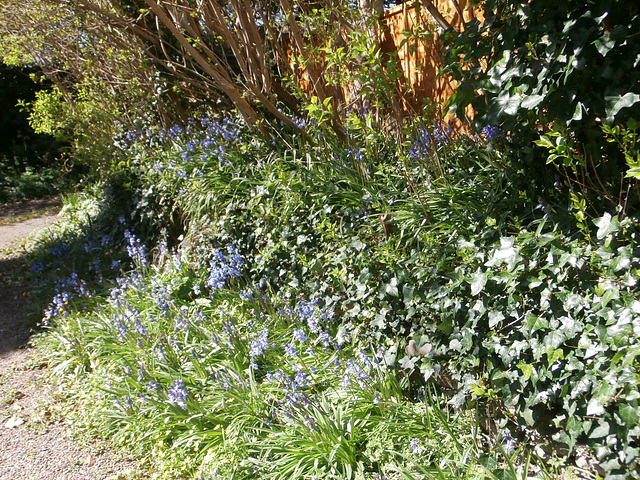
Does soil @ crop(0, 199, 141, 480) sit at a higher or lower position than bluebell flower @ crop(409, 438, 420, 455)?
lower

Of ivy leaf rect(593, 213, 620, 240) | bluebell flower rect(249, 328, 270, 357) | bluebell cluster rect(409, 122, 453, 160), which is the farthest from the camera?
bluebell cluster rect(409, 122, 453, 160)

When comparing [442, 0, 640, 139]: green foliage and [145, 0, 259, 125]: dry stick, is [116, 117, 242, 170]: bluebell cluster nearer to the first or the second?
[145, 0, 259, 125]: dry stick

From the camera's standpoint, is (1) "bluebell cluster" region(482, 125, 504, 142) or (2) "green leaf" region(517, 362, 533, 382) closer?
(2) "green leaf" region(517, 362, 533, 382)

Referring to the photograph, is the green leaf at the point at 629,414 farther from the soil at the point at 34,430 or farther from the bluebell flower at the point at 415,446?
the soil at the point at 34,430

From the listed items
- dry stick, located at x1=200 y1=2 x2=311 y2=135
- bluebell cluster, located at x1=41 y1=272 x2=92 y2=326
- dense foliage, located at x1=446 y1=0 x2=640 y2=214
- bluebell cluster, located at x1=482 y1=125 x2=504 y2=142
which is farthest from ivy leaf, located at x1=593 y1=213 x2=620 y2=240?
bluebell cluster, located at x1=41 y1=272 x2=92 y2=326

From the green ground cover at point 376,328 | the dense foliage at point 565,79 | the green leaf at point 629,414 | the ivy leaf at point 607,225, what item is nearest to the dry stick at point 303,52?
the green ground cover at point 376,328

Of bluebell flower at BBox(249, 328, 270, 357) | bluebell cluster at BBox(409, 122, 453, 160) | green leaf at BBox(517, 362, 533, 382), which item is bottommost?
bluebell flower at BBox(249, 328, 270, 357)

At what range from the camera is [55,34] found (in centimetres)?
744

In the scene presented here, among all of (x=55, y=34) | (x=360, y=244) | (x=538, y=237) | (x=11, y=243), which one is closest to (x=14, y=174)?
(x=11, y=243)

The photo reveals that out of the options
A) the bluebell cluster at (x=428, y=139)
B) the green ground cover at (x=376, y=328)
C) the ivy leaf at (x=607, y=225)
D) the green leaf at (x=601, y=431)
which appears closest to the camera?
the green leaf at (x=601, y=431)

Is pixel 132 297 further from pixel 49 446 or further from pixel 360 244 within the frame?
pixel 360 244

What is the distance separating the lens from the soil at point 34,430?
3.54 m

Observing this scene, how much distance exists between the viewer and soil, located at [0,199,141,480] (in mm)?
3541

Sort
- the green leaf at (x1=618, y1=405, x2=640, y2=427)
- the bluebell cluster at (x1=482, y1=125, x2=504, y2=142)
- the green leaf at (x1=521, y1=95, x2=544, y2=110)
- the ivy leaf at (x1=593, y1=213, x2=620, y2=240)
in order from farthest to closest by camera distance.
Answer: the bluebell cluster at (x1=482, y1=125, x2=504, y2=142) → the green leaf at (x1=521, y1=95, x2=544, y2=110) → the ivy leaf at (x1=593, y1=213, x2=620, y2=240) → the green leaf at (x1=618, y1=405, x2=640, y2=427)
